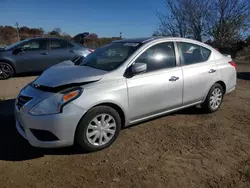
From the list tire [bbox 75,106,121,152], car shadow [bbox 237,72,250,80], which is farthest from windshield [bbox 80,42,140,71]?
car shadow [bbox 237,72,250,80]

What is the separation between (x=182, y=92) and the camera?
4.21m

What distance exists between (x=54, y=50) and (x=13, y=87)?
247cm

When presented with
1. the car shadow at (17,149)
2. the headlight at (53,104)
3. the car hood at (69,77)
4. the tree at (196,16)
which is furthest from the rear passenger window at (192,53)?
the tree at (196,16)

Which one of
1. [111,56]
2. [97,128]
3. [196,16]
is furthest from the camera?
[196,16]

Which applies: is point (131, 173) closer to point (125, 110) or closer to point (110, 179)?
point (110, 179)

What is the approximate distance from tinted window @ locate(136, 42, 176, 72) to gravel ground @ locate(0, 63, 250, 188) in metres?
1.07

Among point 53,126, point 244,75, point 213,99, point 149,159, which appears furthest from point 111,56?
point 244,75

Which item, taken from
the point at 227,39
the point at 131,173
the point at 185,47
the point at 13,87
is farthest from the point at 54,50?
the point at 227,39

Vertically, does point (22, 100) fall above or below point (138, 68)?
below

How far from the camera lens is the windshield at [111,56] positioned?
3.78 meters

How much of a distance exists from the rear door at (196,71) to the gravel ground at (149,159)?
0.53 metres

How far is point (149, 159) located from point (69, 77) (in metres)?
1.57

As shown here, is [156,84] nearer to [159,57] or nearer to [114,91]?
[159,57]

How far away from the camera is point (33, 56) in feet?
28.7
